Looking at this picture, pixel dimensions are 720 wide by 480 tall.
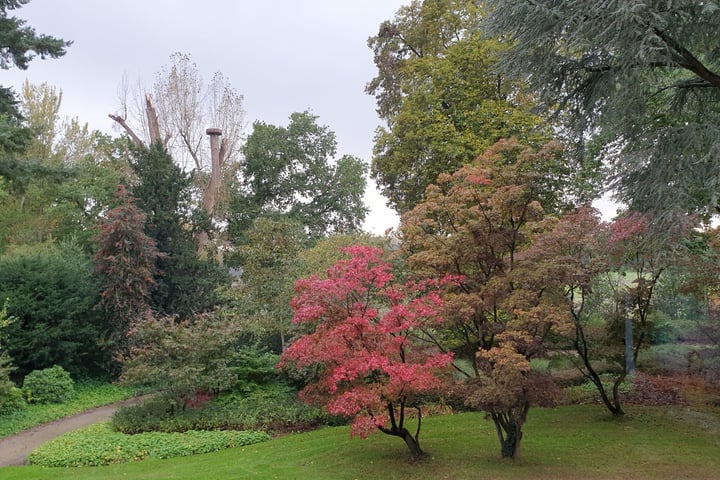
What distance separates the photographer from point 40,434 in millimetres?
12391

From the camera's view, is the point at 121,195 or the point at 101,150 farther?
the point at 101,150

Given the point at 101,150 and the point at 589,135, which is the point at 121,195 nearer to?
the point at 101,150

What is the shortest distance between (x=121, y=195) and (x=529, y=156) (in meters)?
13.8

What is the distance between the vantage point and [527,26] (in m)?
8.02

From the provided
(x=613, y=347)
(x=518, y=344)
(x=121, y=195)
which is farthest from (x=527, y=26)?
(x=121, y=195)

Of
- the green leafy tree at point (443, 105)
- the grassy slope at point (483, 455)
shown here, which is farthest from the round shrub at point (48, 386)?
the green leafy tree at point (443, 105)

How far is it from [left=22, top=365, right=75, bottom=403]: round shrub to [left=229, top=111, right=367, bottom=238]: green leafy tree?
41.6 feet

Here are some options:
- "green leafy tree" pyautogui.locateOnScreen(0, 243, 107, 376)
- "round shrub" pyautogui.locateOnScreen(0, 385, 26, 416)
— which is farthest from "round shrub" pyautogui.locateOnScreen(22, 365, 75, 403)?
"green leafy tree" pyautogui.locateOnScreen(0, 243, 107, 376)

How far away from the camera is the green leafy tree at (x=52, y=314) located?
15.8 m

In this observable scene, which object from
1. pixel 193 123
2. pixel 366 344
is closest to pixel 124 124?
pixel 193 123

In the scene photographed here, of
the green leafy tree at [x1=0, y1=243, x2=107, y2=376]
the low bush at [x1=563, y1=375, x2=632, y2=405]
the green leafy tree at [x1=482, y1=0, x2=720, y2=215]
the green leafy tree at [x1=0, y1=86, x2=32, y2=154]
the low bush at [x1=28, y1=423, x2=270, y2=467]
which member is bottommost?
the low bush at [x1=28, y1=423, x2=270, y2=467]

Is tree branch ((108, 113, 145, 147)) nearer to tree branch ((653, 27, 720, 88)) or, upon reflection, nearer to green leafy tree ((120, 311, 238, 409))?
green leafy tree ((120, 311, 238, 409))

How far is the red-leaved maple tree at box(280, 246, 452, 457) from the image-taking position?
25.3 ft

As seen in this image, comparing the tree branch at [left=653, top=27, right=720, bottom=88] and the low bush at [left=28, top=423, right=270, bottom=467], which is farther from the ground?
the tree branch at [left=653, top=27, right=720, bottom=88]
